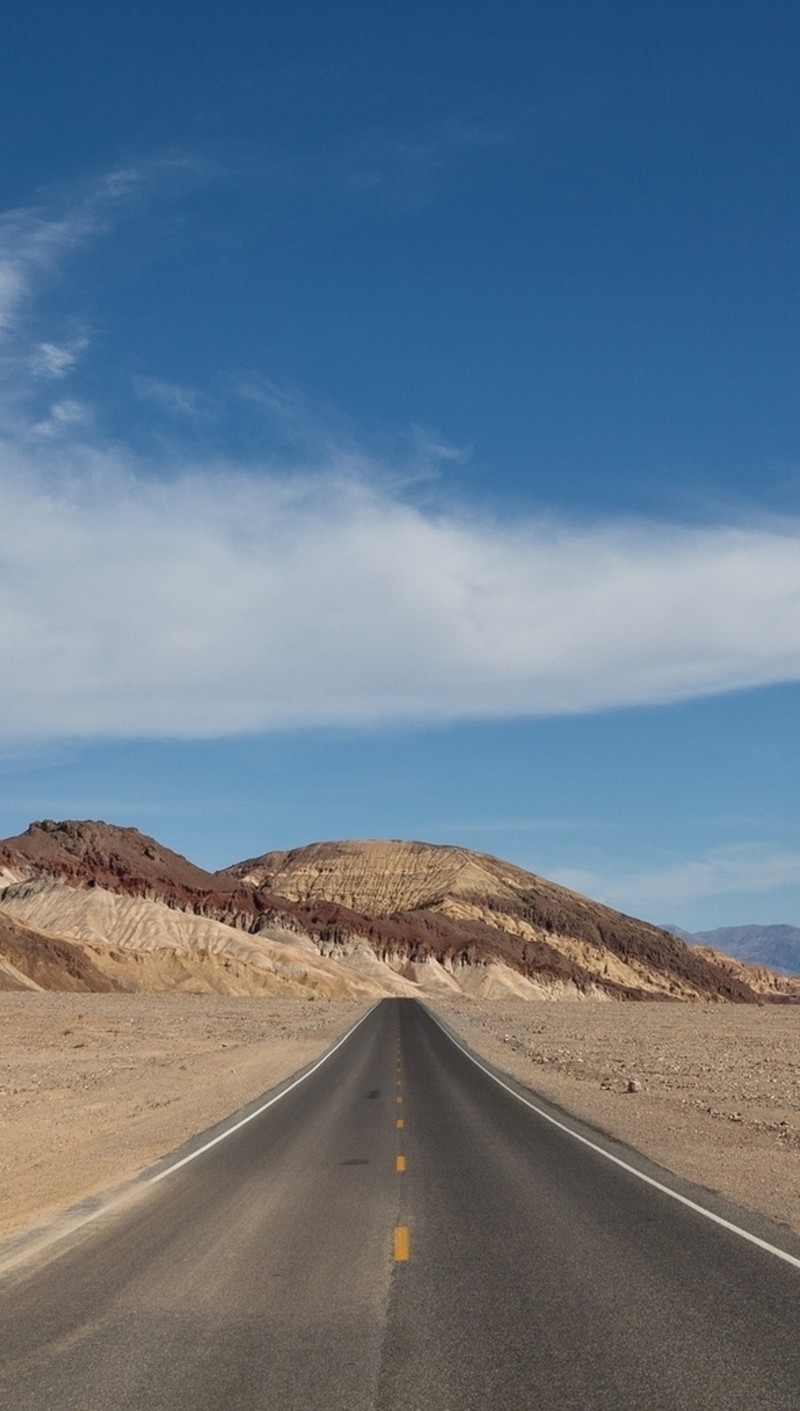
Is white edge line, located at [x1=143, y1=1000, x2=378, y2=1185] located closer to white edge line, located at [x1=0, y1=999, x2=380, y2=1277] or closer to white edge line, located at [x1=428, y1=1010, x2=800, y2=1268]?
white edge line, located at [x1=0, y1=999, x2=380, y2=1277]

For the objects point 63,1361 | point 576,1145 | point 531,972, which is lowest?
point 63,1361

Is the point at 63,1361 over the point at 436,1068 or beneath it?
beneath

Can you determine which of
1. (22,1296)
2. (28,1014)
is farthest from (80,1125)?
(28,1014)

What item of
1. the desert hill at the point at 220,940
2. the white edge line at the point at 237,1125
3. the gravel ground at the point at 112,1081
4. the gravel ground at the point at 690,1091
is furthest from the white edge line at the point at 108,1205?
the desert hill at the point at 220,940

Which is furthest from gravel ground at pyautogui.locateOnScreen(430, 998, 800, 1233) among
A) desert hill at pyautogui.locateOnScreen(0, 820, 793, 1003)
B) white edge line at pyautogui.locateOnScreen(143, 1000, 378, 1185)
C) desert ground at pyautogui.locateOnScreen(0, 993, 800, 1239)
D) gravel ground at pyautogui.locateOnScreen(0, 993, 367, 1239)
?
desert hill at pyautogui.locateOnScreen(0, 820, 793, 1003)

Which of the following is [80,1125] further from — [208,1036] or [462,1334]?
[208,1036]

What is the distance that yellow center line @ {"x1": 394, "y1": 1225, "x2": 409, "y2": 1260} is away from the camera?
10.6 meters

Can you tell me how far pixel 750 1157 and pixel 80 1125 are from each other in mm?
12298

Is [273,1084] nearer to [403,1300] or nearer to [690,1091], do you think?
[690,1091]

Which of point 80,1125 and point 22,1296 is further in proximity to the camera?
point 80,1125

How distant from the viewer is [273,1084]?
30.5 meters

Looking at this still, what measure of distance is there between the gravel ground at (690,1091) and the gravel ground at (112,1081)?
24.1 ft

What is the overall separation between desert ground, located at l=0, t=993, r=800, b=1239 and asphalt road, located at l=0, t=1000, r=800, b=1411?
67.8 inches

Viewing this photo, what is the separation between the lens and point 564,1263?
397 inches
